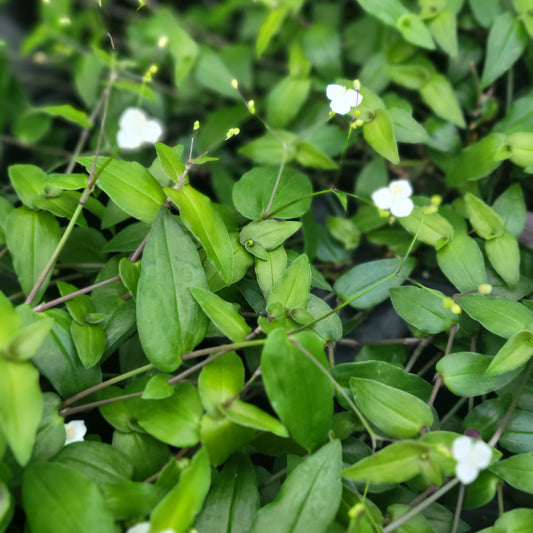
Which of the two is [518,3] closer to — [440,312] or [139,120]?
[440,312]

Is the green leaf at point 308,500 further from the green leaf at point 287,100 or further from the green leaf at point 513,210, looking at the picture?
the green leaf at point 287,100

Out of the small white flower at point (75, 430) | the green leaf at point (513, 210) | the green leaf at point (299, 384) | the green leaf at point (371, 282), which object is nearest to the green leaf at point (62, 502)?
the small white flower at point (75, 430)

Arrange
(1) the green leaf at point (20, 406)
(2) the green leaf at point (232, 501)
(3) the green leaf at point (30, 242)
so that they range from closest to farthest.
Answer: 1. (1) the green leaf at point (20, 406)
2. (2) the green leaf at point (232, 501)
3. (3) the green leaf at point (30, 242)

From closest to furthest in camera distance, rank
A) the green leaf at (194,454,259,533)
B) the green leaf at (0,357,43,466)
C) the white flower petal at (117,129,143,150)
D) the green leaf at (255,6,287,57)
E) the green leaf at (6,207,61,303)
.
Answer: the green leaf at (0,357,43,466) < the green leaf at (194,454,259,533) < the green leaf at (6,207,61,303) < the white flower petal at (117,129,143,150) < the green leaf at (255,6,287,57)

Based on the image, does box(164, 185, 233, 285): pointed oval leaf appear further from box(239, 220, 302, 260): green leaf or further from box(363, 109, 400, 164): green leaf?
box(363, 109, 400, 164): green leaf

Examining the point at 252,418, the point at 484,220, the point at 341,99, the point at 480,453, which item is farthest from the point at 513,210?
the point at 252,418

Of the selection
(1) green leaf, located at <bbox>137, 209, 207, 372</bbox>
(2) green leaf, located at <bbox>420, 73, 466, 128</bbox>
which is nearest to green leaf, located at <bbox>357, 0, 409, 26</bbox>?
(2) green leaf, located at <bbox>420, 73, 466, 128</bbox>

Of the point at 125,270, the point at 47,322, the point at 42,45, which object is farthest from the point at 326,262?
the point at 42,45
